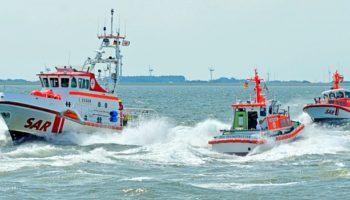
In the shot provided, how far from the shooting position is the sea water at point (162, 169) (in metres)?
26.1

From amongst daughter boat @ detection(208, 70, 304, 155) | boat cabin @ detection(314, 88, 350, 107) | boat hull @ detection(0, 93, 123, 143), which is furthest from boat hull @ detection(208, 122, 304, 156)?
boat cabin @ detection(314, 88, 350, 107)

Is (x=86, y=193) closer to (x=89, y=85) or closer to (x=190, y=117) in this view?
(x=89, y=85)

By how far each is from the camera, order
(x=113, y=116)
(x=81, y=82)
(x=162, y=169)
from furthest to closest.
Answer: (x=113, y=116) → (x=81, y=82) → (x=162, y=169)

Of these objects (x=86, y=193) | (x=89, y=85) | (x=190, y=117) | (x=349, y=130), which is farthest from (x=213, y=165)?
(x=190, y=117)

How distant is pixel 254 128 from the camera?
39.0m

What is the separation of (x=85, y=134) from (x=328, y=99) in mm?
30257

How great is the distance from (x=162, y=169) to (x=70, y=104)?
498 inches

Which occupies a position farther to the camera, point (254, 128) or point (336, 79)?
point (336, 79)

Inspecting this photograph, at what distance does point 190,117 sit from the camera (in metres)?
72.4

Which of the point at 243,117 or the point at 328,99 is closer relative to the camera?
the point at 243,117

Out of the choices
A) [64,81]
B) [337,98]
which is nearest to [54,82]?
[64,81]

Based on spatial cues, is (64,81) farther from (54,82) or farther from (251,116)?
(251,116)

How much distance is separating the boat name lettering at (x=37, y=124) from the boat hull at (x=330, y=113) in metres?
30.1

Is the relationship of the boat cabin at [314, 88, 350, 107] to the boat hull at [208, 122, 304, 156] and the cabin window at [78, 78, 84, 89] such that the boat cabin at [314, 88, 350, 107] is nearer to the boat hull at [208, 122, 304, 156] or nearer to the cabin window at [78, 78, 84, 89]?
the cabin window at [78, 78, 84, 89]
